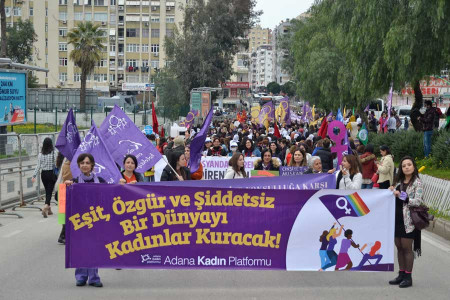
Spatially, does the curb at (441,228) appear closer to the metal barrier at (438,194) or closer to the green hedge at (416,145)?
the metal barrier at (438,194)

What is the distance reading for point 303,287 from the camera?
883 cm

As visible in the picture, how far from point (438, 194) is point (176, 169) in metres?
6.54

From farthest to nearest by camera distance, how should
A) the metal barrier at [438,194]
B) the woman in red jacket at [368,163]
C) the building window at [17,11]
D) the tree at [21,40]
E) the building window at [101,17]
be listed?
the building window at [101,17] < the building window at [17,11] < the tree at [21,40] < the metal barrier at [438,194] < the woman in red jacket at [368,163]

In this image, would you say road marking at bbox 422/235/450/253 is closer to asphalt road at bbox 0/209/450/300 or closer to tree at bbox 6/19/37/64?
asphalt road at bbox 0/209/450/300

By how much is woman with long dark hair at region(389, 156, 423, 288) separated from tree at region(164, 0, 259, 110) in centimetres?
5013

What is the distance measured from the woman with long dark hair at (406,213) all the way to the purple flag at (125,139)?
385 cm

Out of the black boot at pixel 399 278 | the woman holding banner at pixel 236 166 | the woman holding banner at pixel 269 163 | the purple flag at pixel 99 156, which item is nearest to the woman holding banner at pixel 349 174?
the black boot at pixel 399 278

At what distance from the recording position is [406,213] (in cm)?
868

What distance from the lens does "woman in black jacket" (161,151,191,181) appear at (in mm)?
10906

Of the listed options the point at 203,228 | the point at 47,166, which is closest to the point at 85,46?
the point at 47,166

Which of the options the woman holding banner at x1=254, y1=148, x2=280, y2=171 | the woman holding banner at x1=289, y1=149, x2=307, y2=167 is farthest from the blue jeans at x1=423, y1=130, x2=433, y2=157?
the woman holding banner at x1=289, y1=149, x2=307, y2=167

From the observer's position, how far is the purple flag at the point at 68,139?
11.5 meters

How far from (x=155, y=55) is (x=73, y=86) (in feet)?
35.5

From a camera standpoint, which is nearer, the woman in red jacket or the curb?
the curb
